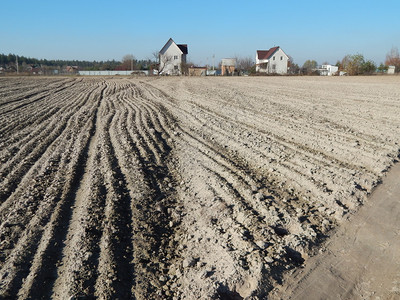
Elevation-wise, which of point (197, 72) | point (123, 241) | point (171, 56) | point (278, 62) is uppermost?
point (171, 56)

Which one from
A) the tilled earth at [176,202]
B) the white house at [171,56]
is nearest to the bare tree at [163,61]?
the white house at [171,56]

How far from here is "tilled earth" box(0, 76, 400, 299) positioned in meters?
3.72

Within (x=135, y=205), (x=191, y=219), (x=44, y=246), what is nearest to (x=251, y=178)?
(x=191, y=219)

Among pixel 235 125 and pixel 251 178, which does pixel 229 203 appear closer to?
pixel 251 178

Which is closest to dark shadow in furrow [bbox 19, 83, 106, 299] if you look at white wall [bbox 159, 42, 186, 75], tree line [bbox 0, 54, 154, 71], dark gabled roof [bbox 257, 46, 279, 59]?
white wall [bbox 159, 42, 186, 75]

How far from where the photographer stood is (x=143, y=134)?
399 inches

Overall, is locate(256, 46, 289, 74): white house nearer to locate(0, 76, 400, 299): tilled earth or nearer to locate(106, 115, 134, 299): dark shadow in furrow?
locate(0, 76, 400, 299): tilled earth

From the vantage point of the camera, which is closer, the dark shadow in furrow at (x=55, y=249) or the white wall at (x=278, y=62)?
the dark shadow in furrow at (x=55, y=249)

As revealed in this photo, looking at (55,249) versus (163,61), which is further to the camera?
(163,61)

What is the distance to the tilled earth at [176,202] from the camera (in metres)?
3.72

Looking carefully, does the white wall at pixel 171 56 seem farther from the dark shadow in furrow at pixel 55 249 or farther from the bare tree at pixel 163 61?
the dark shadow in furrow at pixel 55 249

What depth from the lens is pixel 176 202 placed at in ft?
19.1

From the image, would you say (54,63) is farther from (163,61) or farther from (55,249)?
(55,249)

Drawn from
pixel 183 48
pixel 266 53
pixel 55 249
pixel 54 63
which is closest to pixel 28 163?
pixel 55 249
